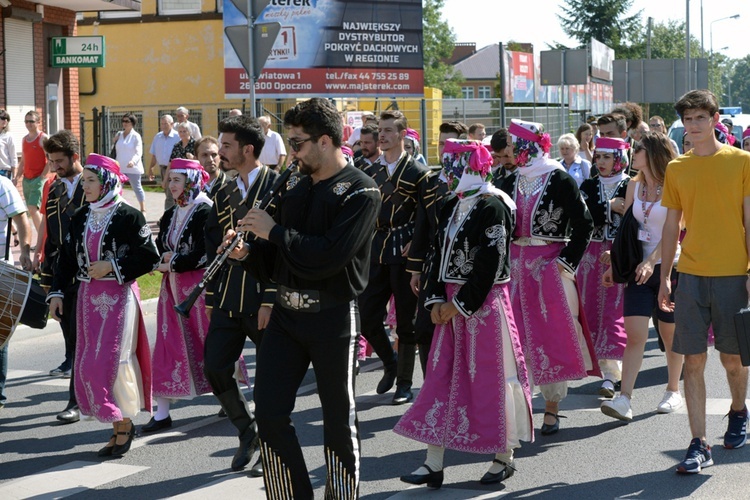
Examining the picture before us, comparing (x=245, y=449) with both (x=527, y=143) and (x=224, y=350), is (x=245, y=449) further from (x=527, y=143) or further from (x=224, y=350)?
(x=527, y=143)

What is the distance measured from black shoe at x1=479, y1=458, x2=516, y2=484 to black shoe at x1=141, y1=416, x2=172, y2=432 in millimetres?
2535

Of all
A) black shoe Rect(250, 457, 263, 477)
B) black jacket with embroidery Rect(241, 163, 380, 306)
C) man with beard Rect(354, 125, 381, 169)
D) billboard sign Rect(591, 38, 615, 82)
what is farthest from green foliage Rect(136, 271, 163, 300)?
billboard sign Rect(591, 38, 615, 82)

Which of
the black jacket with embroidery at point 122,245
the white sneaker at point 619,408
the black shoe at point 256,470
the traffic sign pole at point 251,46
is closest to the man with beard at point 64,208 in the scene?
the black jacket with embroidery at point 122,245

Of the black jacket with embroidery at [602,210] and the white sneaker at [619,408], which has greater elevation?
the black jacket with embroidery at [602,210]

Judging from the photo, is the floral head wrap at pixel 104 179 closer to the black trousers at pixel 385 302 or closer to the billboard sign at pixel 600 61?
the black trousers at pixel 385 302

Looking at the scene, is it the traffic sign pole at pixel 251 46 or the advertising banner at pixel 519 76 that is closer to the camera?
→ the traffic sign pole at pixel 251 46

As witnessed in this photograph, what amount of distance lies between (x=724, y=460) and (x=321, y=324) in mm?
2820

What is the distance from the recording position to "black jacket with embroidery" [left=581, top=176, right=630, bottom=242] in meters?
8.92

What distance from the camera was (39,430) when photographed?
7891mm

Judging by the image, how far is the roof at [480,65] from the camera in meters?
123

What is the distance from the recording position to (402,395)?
27.7ft

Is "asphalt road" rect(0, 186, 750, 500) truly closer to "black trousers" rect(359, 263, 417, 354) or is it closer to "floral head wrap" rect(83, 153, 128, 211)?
"black trousers" rect(359, 263, 417, 354)

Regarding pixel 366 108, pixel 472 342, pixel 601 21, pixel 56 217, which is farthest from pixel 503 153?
pixel 601 21

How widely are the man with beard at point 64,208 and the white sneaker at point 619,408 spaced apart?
370 centimetres
